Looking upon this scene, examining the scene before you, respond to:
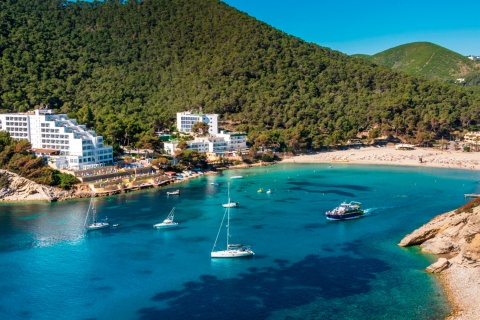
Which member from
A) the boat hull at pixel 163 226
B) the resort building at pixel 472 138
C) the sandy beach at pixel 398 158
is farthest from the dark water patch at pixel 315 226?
the resort building at pixel 472 138

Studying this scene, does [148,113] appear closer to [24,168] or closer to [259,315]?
[24,168]

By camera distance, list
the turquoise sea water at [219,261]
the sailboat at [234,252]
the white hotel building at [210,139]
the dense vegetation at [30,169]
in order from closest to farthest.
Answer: the turquoise sea water at [219,261] < the sailboat at [234,252] < the dense vegetation at [30,169] < the white hotel building at [210,139]

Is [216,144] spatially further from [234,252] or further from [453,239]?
[453,239]

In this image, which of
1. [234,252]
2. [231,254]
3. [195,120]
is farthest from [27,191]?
[195,120]

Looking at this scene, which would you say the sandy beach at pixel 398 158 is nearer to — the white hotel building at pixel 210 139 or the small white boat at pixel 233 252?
the white hotel building at pixel 210 139

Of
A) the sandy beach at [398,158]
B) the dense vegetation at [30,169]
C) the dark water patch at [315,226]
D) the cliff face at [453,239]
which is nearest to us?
the cliff face at [453,239]

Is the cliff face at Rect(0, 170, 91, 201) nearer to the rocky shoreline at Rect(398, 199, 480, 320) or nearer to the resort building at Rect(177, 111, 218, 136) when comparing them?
the rocky shoreline at Rect(398, 199, 480, 320)
